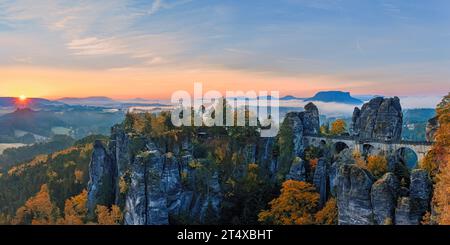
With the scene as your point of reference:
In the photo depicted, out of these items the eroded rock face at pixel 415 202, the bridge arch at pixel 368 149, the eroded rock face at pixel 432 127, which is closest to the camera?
the eroded rock face at pixel 415 202

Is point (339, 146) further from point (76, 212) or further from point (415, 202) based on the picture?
point (76, 212)

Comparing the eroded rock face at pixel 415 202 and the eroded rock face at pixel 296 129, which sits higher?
the eroded rock face at pixel 296 129

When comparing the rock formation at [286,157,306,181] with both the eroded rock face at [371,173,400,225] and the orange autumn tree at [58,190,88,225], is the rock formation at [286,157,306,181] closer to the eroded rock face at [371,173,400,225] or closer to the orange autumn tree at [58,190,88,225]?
the eroded rock face at [371,173,400,225]

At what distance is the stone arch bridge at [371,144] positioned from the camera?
33.3 meters

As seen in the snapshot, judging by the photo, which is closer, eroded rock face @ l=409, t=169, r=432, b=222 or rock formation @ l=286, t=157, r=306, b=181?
eroded rock face @ l=409, t=169, r=432, b=222

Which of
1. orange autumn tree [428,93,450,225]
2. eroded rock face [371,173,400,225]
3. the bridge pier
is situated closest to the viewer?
orange autumn tree [428,93,450,225]

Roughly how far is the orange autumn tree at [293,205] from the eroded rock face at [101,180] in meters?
15.8

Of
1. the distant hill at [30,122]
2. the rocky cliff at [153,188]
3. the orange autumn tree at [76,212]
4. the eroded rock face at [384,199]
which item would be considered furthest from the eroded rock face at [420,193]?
the distant hill at [30,122]

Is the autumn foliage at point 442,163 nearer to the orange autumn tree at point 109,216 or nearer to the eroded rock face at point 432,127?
the eroded rock face at point 432,127

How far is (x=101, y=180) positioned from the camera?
130ft

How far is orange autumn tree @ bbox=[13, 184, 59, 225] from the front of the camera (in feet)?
144

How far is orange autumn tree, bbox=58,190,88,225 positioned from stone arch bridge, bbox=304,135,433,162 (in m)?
21.1

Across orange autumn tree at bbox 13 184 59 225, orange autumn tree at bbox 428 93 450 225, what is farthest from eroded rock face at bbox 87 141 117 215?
orange autumn tree at bbox 428 93 450 225
